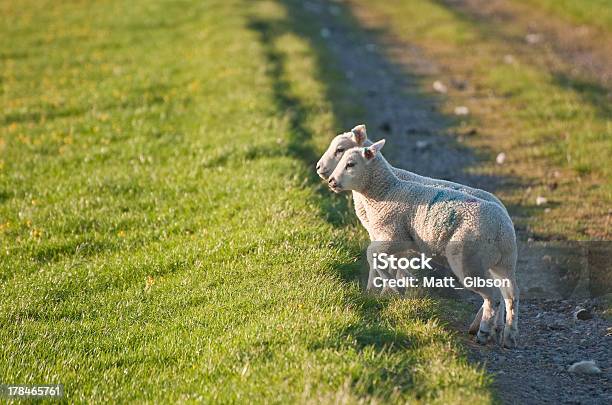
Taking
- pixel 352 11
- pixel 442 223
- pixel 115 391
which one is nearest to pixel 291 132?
pixel 442 223

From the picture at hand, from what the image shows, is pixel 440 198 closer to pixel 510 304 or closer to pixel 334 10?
pixel 510 304

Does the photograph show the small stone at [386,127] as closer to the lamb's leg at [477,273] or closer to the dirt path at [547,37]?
the dirt path at [547,37]

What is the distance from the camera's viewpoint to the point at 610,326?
8.20 meters

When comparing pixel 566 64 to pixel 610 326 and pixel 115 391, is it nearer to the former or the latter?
pixel 610 326

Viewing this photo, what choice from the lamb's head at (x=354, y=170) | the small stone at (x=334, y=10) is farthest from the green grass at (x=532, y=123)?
the small stone at (x=334, y=10)

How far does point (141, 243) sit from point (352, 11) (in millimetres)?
21690

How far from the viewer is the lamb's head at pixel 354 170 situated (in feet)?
27.0

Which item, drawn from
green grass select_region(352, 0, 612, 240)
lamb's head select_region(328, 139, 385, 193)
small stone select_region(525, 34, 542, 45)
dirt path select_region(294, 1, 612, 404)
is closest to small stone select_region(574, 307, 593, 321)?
dirt path select_region(294, 1, 612, 404)

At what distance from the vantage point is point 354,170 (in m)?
8.23

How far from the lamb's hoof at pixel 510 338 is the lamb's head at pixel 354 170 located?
6.14 feet

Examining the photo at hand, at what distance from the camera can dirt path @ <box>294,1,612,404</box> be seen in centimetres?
704

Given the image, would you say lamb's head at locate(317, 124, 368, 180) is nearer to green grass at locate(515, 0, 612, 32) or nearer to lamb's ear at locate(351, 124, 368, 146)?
lamb's ear at locate(351, 124, 368, 146)

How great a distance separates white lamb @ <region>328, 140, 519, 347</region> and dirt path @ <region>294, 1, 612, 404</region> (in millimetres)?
473

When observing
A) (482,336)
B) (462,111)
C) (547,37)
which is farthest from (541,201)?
(547,37)
